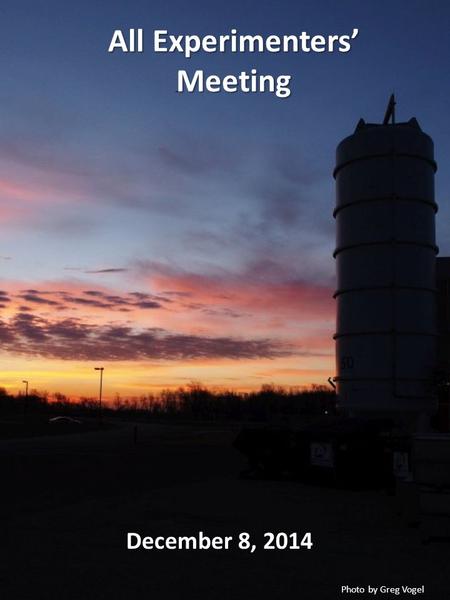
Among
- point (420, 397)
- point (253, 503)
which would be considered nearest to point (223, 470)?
point (420, 397)

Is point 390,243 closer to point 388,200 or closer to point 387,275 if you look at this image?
point 387,275

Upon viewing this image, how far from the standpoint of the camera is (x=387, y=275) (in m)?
20.5

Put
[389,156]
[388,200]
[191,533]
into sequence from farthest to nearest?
[389,156]
[388,200]
[191,533]

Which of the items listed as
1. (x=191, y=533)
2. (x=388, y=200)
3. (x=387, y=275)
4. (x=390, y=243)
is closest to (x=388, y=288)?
(x=387, y=275)

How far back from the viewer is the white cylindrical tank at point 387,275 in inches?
801

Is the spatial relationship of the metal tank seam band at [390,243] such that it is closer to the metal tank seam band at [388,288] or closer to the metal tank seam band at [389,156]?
the metal tank seam band at [388,288]

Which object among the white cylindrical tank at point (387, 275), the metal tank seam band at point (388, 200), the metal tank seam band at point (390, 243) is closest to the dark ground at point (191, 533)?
the white cylindrical tank at point (387, 275)

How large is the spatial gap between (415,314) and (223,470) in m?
8.27

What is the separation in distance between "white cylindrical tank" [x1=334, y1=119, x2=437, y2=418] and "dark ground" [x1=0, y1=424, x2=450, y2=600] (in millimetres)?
4188

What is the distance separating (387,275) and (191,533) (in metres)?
11.9

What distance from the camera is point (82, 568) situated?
855 centimetres

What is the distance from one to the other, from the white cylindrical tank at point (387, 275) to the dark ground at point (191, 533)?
13.7 ft

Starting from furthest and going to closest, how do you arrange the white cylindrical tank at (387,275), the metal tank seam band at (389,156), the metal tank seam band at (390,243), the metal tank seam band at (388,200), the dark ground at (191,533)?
the metal tank seam band at (389,156) < the metal tank seam band at (388,200) < the metal tank seam band at (390,243) < the white cylindrical tank at (387,275) < the dark ground at (191,533)

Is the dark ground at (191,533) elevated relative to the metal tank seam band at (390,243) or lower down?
lower down
